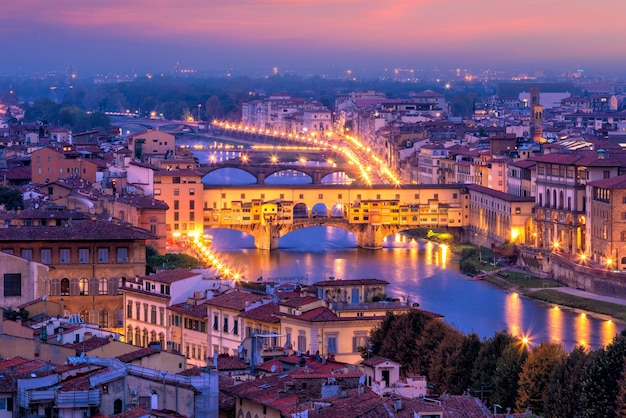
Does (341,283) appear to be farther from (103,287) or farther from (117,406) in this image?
(117,406)

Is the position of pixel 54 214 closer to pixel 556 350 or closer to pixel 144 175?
pixel 556 350

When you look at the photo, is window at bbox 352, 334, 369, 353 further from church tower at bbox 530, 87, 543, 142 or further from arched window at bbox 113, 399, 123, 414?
church tower at bbox 530, 87, 543, 142

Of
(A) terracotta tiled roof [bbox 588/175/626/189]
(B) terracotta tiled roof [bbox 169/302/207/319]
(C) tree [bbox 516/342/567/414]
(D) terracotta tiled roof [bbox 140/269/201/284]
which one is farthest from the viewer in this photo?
(A) terracotta tiled roof [bbox 588/175/626/189]

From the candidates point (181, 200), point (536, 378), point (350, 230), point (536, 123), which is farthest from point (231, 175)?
point (536, 378)

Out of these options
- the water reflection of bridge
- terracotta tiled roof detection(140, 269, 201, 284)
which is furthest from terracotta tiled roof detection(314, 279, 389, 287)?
the water reflection of bridge

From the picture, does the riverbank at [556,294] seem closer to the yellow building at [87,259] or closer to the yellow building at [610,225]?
the yellow building at [610,225]

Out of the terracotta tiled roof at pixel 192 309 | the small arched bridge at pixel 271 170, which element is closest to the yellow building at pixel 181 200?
the small arched bridge at pixel 271 170
